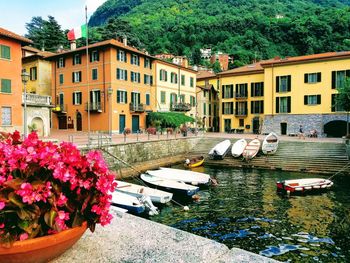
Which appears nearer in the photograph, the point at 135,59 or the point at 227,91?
the point at 135,59

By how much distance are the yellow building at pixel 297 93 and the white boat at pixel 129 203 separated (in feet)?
113

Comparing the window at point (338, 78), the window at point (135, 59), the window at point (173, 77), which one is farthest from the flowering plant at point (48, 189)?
the window at point (173, 77)

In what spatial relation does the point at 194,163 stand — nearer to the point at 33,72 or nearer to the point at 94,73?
the point at 94,73

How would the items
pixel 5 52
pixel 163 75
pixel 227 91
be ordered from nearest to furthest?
pixel 5 52, pixel 163 75, pixel 227 91

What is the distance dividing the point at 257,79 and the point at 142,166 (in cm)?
3077

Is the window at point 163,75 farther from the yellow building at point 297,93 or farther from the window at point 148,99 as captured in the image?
the yellow building at point 297,93

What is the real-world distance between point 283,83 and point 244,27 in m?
62.6

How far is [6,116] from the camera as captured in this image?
27219 millimetres

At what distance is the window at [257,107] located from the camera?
5034cm

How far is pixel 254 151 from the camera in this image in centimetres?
2992

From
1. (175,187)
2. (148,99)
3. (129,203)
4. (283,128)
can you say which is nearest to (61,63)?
(148,99)

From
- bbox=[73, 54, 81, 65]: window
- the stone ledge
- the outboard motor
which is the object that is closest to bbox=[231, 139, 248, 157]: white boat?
the outboard motor

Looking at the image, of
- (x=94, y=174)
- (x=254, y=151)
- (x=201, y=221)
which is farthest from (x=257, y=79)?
(x=94, y=174)

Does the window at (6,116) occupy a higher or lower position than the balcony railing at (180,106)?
lower
